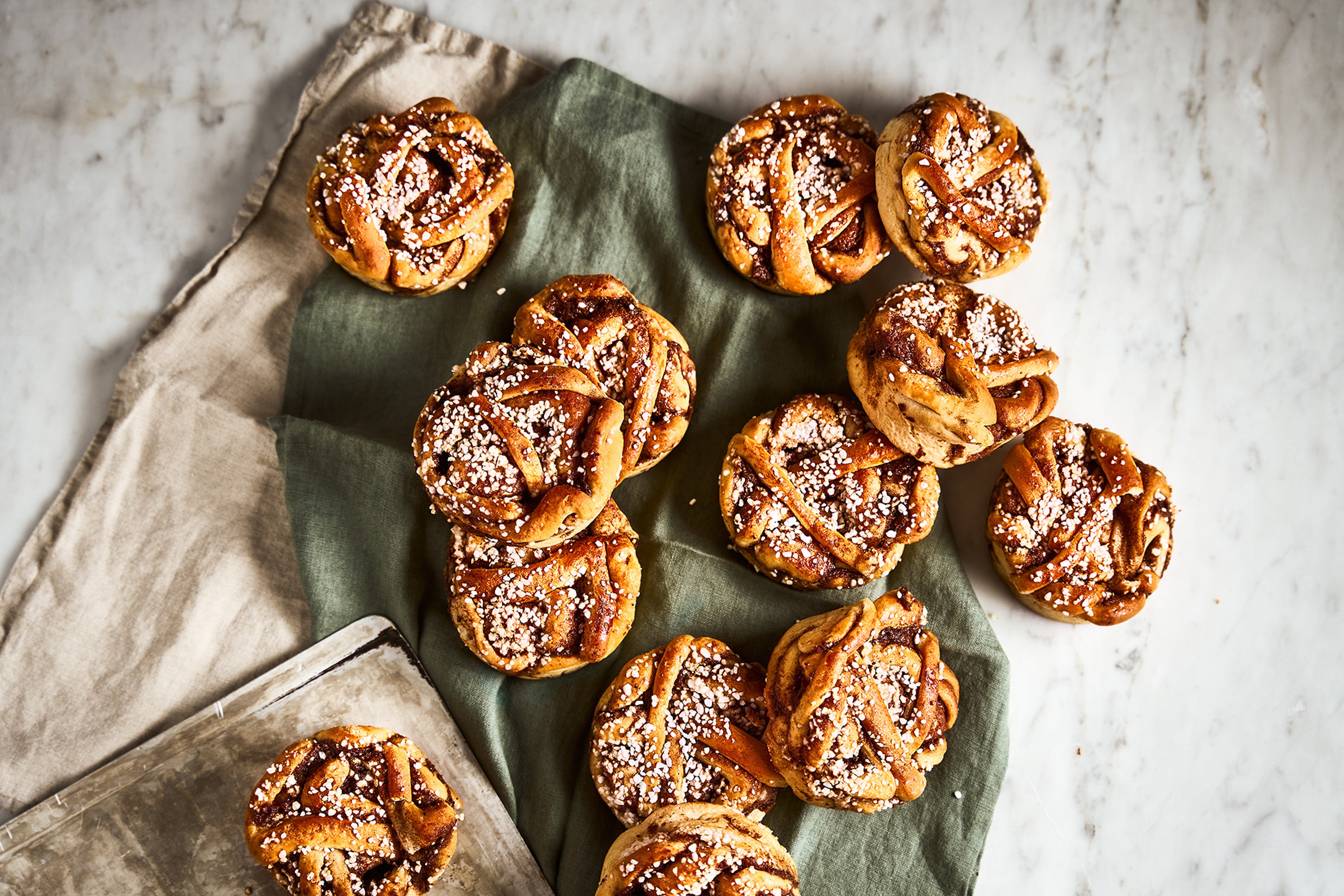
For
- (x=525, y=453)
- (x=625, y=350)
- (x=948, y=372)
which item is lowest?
(x=525, y=453)

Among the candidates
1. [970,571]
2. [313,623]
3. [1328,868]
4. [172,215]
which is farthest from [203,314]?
[1328,868]

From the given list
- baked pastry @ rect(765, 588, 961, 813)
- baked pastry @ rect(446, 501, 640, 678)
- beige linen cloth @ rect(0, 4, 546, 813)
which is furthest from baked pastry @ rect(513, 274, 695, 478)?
beige linen cloth @ rect(0, 4, 546, 813)

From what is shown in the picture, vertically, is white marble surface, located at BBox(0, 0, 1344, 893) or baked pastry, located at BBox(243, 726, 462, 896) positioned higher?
white marble surface, located at BBox(0, 0, 1344, 893)

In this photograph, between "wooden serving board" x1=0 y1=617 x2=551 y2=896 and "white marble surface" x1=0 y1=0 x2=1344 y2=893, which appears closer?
"wooden serving board" x1=0 y1=617 x2=551 y2=896

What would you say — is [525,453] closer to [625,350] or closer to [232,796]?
[625,350]

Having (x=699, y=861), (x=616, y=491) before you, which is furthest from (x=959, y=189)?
(x=699, y=861)

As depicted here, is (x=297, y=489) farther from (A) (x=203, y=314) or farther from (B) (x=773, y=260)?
(B) (x=773, y=260)

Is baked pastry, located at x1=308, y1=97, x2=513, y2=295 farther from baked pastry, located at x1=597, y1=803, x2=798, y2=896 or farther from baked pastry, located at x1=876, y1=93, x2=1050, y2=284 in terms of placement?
baked pastry, located at x1=597, y1=803, x2=798, y2=896

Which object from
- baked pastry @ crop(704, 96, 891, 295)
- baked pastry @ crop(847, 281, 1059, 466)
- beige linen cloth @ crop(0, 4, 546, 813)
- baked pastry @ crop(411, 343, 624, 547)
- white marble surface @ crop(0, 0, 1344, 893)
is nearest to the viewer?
baked pastry @ crop(411, 343, 624, 547)
